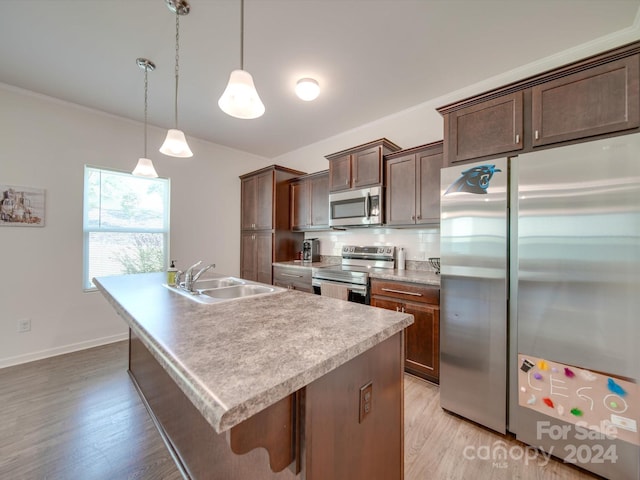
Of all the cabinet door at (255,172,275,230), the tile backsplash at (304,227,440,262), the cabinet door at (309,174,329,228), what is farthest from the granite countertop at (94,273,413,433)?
the cabinet door at (255,172,275,230)

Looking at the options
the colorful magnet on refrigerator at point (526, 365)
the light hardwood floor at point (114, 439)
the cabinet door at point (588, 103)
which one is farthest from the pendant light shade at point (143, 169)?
the colorful magnet on refrigerator at point (526, 365)

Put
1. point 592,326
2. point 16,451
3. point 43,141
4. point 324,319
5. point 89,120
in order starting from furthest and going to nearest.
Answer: point 89,120 < point 43,141 < point 16,451 < point 592,326 < point 324,319

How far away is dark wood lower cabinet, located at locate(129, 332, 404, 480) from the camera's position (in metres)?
0.75

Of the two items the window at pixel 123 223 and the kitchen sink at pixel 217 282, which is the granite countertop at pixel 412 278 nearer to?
the kitchen sink at pixel 217 282

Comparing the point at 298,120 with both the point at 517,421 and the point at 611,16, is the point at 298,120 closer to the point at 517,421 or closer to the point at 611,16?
the point at 611,16

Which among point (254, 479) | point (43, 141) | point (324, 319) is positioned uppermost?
point (43, 141)

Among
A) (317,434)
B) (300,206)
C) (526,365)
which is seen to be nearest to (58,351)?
(300,206)

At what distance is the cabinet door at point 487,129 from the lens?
5.57 feet

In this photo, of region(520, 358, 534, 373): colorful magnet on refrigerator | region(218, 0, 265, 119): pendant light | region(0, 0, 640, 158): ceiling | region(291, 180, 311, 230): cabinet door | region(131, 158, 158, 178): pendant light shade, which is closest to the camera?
region(218, 0, 265, 119): pendant light

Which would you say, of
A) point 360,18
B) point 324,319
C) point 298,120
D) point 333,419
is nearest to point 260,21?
point 360,18

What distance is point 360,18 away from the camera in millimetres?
1756

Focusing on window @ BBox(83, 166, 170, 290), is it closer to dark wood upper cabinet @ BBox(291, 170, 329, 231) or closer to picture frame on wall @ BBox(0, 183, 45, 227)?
picture frame on wall @ BBox(0, 183, 45, 227)

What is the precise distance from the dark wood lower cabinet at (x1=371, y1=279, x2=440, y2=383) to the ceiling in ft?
6.48

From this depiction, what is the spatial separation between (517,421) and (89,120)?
16.3ft
